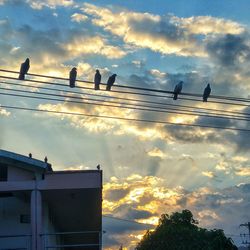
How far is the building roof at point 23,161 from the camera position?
1762 cm

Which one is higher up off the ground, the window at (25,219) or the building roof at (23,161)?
the building roof at (23,161)

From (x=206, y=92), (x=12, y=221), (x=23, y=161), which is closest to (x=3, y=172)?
(x=23, y=161)

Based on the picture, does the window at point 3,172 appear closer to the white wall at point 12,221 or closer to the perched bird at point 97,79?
Answer: the white wall at point 12,221

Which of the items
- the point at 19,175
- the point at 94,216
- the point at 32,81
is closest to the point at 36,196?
the point at 19,175

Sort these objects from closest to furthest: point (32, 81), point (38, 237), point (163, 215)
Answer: point (32, 81) → point (38, 237) → point (163, 215)

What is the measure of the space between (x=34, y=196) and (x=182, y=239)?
19.1m

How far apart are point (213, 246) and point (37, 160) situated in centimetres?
2080

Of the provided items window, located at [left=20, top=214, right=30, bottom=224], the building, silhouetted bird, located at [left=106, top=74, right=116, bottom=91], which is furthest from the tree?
silhouetted bird, located at [left=106, top=74, right=116, bottom=91]

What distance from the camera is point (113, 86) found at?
16078 mm

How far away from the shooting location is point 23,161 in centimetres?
1770

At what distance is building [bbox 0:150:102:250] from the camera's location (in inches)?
685

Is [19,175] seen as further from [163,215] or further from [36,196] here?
[163,215]

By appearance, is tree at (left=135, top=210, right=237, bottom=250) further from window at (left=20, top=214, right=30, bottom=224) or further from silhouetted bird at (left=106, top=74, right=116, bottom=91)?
silhouetted bird at (left=106, top=74, right=116, bottom=91)

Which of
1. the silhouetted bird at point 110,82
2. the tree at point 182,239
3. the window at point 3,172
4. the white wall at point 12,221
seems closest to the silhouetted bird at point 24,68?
the silhouetted bird at point 110,82
